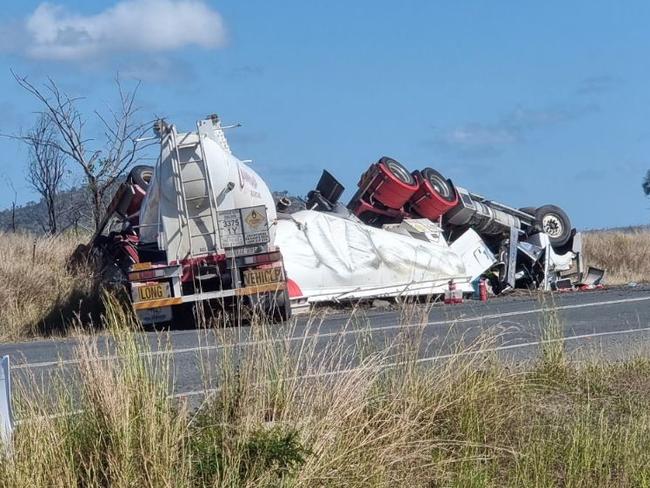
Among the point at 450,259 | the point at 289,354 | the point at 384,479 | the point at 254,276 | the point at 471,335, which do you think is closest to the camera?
the point at 384,479

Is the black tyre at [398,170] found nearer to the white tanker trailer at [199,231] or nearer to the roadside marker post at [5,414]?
the white tanker trailer at [199,231]

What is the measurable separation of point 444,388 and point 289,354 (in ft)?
3.70

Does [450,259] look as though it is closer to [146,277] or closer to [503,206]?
[503,206]

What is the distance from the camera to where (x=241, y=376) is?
6012 mm

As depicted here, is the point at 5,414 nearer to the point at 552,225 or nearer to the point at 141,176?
the point at 141,176

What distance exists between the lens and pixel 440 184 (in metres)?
22.8

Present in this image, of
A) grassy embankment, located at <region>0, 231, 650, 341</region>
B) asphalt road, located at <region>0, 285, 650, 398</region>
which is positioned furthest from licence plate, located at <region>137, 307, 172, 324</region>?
grassy embankment, located at <region>0, 231, 650, 341</region>

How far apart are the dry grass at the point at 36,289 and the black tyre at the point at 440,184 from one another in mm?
Answer: 6962

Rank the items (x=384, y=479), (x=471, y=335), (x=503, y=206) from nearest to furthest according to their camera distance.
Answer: (x=384, y=479) < (x=471, y=335) < (x=503, y=206)

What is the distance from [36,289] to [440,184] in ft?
27.5

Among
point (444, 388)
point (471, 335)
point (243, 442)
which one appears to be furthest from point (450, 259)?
point (243, 442)

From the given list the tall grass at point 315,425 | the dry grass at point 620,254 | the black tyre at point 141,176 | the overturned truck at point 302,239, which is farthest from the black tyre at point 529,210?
the tall grass at point 315,425

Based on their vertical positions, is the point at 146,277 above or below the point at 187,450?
above

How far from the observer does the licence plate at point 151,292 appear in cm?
1595
